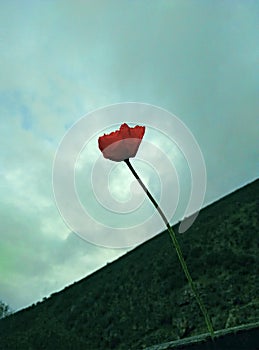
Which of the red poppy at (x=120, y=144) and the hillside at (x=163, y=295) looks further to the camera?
the hillside at (x=163, y=295)

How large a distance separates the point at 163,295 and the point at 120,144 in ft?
66.0

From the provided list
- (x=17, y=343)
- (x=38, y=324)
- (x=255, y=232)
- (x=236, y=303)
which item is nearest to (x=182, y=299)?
(x=236, y=303)

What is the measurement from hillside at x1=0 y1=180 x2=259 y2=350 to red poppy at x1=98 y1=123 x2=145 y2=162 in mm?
12958

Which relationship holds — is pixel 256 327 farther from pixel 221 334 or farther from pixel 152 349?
pixel 152 349

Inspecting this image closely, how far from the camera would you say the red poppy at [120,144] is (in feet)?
4.80

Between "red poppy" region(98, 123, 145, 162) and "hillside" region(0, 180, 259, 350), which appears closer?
"red poppy" region(98, 123, 145, 162)

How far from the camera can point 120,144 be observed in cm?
146

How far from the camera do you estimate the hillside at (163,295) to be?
16.7 metres

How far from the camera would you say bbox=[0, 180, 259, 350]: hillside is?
656 inches

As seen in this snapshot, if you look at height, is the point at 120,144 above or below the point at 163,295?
below

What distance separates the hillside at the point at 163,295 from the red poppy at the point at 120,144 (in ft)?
42.5

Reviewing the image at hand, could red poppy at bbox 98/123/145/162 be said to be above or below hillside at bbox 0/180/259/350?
below

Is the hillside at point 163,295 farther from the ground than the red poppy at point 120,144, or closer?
farther from the ground

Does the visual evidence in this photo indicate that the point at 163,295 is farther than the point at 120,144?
Yes
